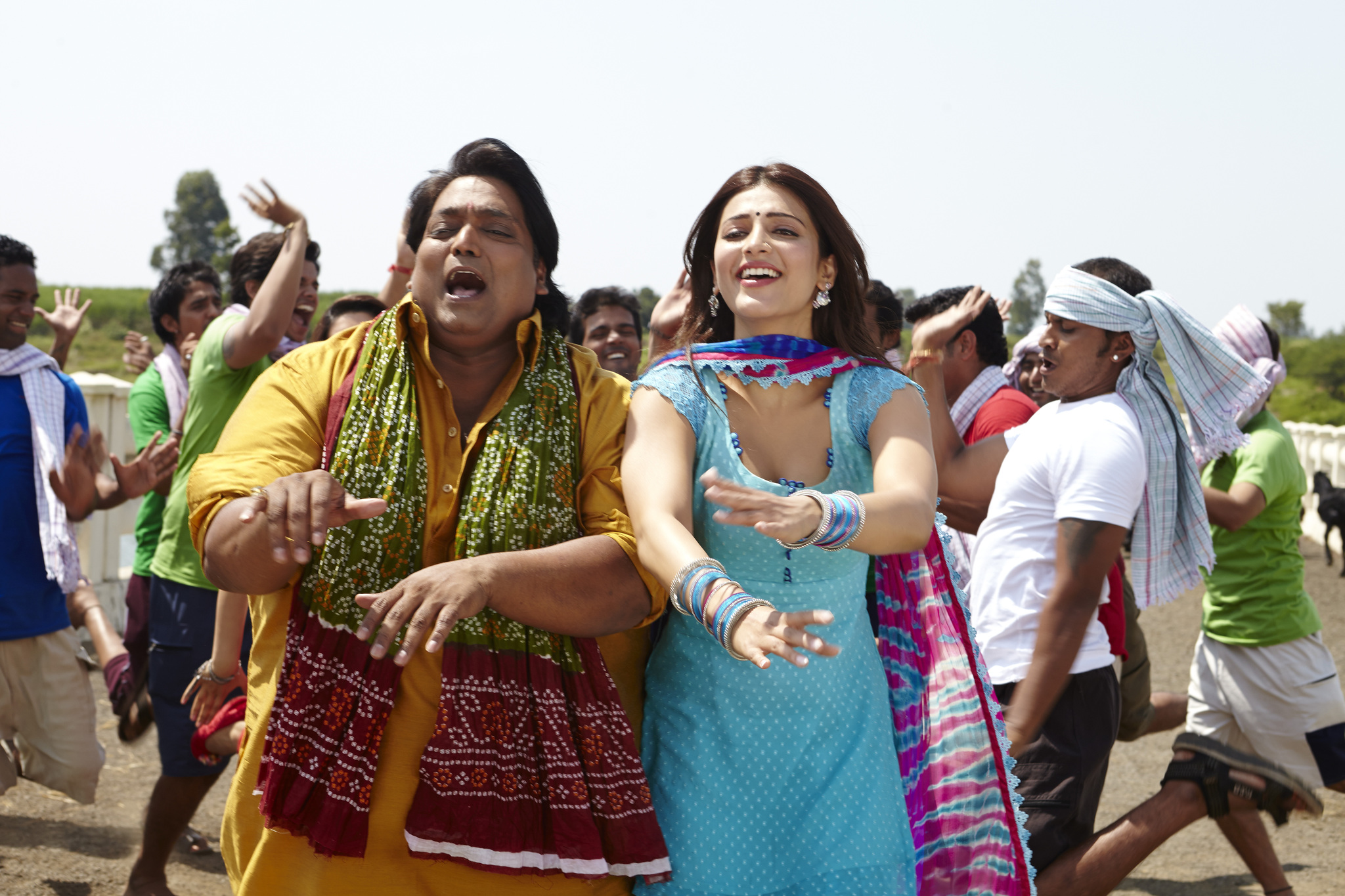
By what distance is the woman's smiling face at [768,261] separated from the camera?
8.39ft

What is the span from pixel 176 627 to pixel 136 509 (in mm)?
5926

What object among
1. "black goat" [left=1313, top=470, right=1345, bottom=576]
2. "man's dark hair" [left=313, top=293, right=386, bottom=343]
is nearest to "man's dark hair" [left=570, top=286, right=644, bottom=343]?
"man's dark hair" [left=313, top=293, right=386, bottom=343]

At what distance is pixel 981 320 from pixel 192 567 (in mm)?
3158

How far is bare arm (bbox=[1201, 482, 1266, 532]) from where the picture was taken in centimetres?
462

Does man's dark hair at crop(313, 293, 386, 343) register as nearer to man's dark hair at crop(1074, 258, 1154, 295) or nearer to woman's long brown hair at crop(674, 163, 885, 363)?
woman's long brown hair at crop(674, 163, 885, 363)

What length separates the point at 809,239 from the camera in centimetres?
261

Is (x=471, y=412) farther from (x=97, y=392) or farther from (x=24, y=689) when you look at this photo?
(x=97, y=392)

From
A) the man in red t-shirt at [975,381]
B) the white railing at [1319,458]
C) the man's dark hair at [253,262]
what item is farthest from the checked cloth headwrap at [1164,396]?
the white railing at [1319,458]

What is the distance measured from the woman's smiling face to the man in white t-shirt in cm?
113

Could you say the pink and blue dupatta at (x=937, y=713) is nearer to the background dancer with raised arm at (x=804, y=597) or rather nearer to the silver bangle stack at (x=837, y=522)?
the background dancer with raised arm at (x=804, y=597)

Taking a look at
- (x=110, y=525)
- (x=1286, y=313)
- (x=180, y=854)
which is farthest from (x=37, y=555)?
(x=1286, y=313)

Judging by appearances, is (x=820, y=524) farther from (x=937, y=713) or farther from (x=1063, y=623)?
(x=1063, y=623)

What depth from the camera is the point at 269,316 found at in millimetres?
4090

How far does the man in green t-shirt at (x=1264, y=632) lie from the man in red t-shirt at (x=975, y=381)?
2.88ft
